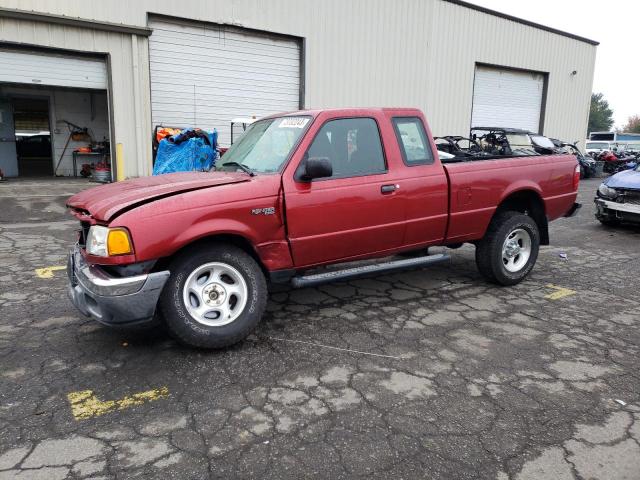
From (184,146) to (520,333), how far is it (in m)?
9.10

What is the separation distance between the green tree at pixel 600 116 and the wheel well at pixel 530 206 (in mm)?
99407

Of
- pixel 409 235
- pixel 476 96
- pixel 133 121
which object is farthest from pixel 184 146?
pixel 476 96

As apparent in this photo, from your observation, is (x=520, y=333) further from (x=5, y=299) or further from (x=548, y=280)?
(x=5, y=299)

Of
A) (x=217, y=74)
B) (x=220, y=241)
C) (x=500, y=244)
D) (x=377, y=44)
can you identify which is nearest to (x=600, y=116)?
(x=377, y=44)

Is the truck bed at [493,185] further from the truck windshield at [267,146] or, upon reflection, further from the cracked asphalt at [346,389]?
the truck windshield at [267,146]

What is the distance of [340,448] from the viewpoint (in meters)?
2.75

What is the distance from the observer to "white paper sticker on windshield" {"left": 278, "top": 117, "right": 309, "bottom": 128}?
14.7ft

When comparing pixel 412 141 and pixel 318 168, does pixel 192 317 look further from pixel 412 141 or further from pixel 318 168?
pixel 412 141

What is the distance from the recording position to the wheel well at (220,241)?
3.73 metres

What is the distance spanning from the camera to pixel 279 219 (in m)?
4.07

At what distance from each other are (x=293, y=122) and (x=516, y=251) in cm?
302

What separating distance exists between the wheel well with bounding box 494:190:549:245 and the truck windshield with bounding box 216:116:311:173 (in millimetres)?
2605

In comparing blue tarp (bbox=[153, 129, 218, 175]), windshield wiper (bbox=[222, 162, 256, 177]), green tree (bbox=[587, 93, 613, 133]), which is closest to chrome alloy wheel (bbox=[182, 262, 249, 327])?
windshield wiper (bbox=[222, 162, 256, 177])

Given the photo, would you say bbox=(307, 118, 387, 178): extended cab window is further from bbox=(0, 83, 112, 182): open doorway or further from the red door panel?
bbox=(0, 83, 112, 182): open doorway
